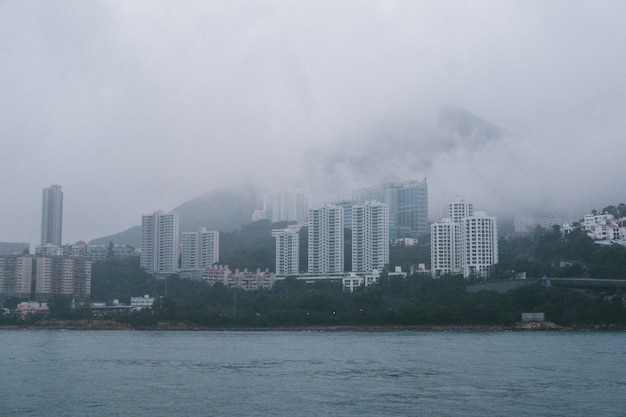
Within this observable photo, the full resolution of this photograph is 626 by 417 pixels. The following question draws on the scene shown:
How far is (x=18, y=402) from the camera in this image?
48.2 ft

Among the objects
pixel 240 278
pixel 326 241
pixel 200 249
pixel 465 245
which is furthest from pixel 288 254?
pixel 465 245

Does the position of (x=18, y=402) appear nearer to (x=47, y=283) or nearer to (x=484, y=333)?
(x=484, y=333)

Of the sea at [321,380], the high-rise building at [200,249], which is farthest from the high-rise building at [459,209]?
the sea at [321,380]

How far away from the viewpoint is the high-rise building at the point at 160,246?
75.7 meters

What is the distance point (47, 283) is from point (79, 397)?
49.2 m

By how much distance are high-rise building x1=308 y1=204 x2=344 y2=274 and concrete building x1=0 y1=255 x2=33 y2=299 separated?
2130cm

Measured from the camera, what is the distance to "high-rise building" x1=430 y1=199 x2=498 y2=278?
58.0m

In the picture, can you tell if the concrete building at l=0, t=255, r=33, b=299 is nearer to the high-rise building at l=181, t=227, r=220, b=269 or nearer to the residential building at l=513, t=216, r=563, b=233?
the high-rise building at l=181, t=227, r=220, b=269

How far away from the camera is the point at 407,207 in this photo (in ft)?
294

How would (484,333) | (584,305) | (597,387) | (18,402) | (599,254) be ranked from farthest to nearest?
(599,254), (584,305), (484,333), (597,387), (18,402)

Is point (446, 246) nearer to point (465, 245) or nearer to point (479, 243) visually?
point (465, 245)

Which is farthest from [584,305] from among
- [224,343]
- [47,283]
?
[47,283]

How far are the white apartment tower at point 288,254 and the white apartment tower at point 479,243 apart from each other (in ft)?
47.4

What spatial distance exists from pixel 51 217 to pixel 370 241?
42.8 m
